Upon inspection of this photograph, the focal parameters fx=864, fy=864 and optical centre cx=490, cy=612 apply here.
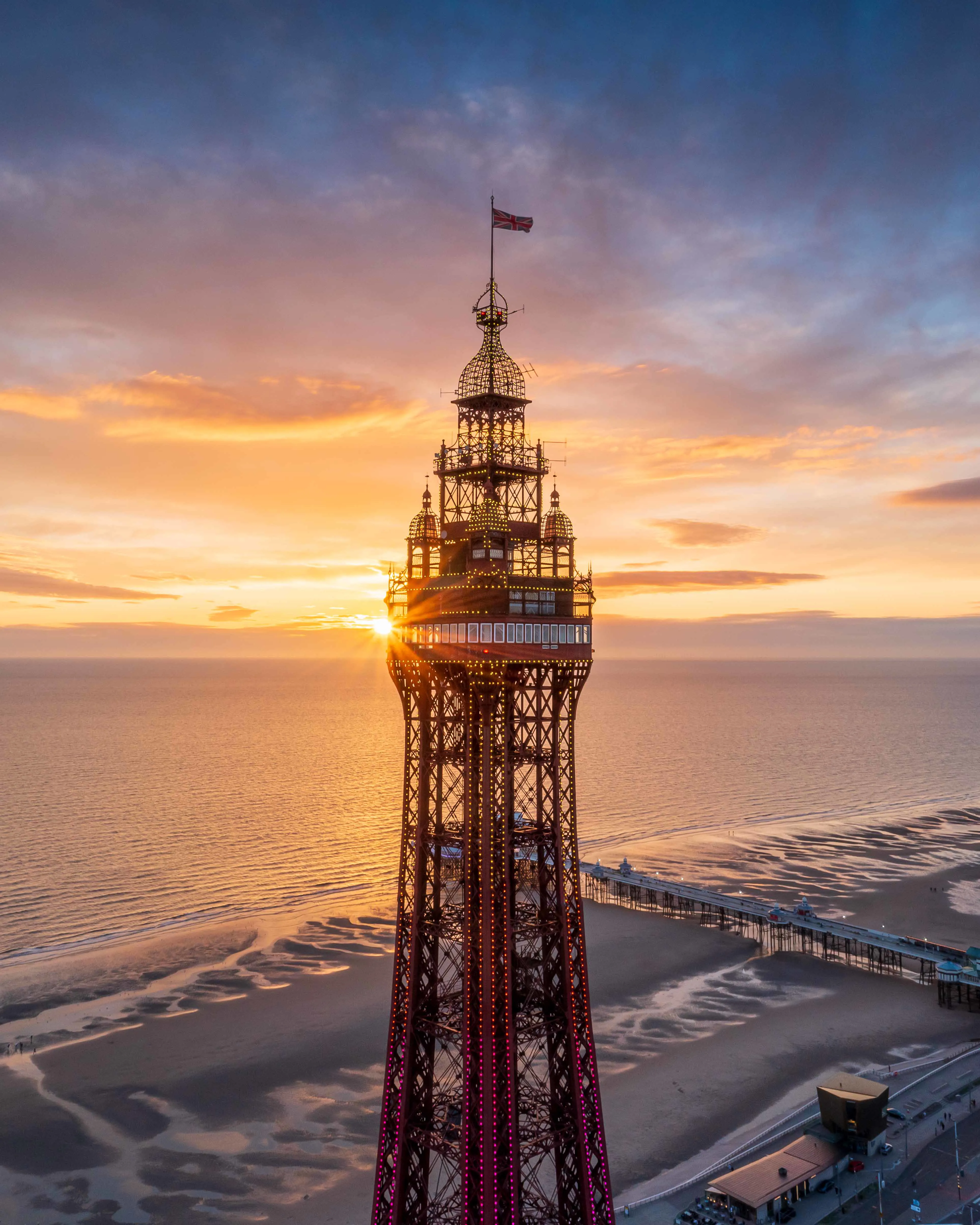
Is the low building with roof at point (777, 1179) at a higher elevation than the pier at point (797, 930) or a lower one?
lower

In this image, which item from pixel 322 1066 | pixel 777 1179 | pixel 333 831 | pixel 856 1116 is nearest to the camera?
pixel 777 1179

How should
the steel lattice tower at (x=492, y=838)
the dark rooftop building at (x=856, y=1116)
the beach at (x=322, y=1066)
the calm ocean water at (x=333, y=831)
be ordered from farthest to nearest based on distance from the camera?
1. the calm ocean water at (x=333, y=831)
2. the dark rooftop building at (x=856, y=1116)
3. the beach at (x=322, y=1066)
4. the steel lattice tower at (x=492, y=838)

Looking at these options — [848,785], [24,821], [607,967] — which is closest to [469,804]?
[607,967]

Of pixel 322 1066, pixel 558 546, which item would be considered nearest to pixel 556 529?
pixel 558 546

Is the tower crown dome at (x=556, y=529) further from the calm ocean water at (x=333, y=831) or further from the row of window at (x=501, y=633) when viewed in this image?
the calm ocean water at (x=333, y=831)

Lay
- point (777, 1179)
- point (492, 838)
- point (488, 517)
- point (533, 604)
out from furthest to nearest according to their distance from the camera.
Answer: point (777, 1179)
point (488, 517)
point (533, 604)
point (492, 838)

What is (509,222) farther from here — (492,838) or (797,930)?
(797,930)

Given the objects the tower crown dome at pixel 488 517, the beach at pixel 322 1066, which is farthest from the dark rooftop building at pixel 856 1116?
the tower crown dome at pixel 488 517
